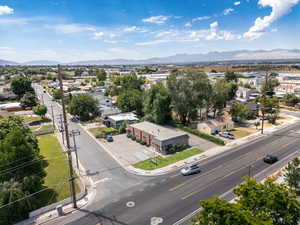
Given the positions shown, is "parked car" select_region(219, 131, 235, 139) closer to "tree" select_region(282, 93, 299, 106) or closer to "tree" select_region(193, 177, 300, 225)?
"tree" select_region(193, 177, 300, 225)

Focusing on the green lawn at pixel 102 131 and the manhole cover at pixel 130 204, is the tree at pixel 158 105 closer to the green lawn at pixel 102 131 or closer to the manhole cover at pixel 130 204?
the green lawn at pixel 102 131

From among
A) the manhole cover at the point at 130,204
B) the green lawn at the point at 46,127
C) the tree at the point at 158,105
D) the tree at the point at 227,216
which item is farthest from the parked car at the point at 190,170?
the green lawn at the point at 46,127

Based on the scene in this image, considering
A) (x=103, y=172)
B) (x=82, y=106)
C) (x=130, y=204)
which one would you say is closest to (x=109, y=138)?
(x=103, y=172)

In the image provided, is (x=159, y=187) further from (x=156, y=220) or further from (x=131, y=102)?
(x=131, y=102)

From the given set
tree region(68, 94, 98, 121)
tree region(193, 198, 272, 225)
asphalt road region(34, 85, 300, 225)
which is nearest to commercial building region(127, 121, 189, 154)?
asphalt road region(34, 85, 300, 225)

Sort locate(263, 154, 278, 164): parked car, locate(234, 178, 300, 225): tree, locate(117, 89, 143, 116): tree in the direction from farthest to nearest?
locate(117, 89, 143, 116): tree, locate(263, 154, 278, 164): parked car, locate(234, 178, 300, 225): tree

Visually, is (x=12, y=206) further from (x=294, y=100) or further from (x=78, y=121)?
(x=294, y=100)
